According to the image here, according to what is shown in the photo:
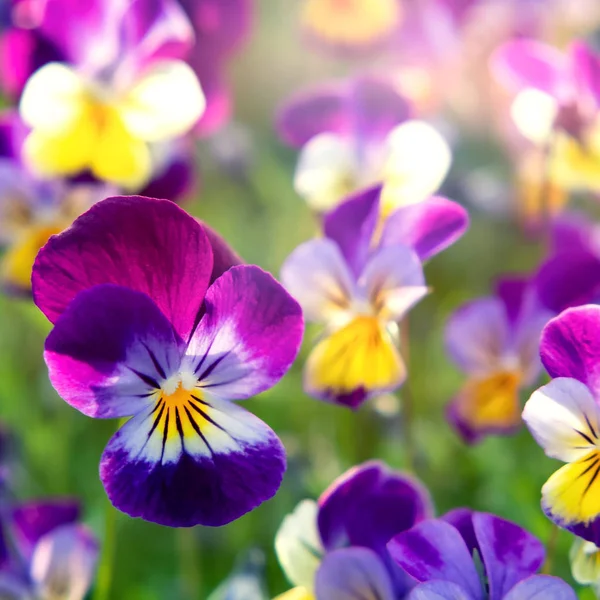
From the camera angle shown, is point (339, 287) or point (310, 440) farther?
point (310, 440)

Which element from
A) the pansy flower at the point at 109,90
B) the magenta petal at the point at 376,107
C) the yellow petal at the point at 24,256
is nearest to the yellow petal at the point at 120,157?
the pansy flower at the point at 109,90

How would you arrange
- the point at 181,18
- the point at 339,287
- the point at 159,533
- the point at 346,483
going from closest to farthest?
the point at 346,483, the point at 339,287, the point at 181,18, the point at 159,533

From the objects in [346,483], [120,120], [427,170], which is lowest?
[346,483]

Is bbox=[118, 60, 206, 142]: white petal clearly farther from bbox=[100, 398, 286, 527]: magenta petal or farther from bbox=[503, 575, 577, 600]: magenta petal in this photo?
bbox=[503, 575, 577, 600]: magenta petal

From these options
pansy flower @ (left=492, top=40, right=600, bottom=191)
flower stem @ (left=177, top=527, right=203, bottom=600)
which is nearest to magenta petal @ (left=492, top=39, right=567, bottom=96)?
pansy flower @ (left=492, top=40, right=600, bottom=191)

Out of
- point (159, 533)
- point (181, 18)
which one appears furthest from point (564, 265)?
point (159, 533)

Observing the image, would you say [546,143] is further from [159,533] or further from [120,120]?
[159,533]

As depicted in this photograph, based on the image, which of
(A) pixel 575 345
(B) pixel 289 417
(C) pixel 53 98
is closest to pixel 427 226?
(A) pixel 575 345

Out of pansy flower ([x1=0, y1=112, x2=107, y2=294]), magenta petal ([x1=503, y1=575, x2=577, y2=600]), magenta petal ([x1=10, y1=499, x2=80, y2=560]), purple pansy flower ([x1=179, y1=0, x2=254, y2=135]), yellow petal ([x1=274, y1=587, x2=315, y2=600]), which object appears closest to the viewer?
magenta petal ([x1=503, y1=575, x2=577, y2=600])
